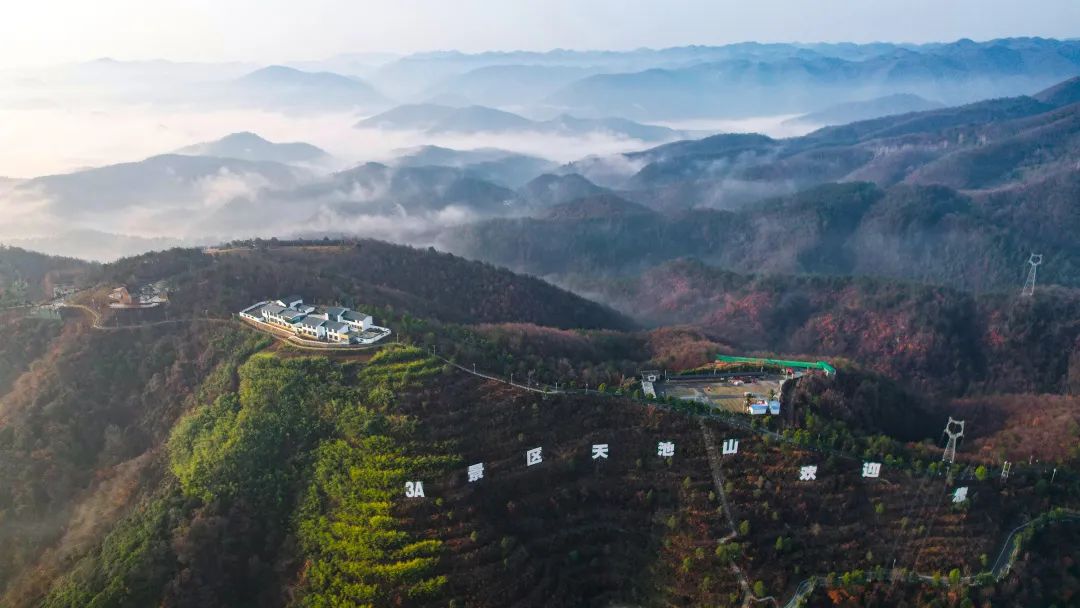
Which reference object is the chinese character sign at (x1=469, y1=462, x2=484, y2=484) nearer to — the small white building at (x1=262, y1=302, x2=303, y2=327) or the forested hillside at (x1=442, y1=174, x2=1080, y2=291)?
the small white building at (x1=262, y1=302, x2=303, y2=327)

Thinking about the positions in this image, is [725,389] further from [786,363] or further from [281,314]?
[281,314]

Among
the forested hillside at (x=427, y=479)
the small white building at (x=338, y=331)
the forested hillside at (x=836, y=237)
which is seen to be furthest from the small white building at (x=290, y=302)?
the forested hillside at (x=836, y=237)

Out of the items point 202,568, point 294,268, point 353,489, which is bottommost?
point 202,568

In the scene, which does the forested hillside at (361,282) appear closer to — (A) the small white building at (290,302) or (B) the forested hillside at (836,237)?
(A) the small white building at (290,302)

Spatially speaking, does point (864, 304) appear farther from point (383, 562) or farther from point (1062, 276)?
point (383, 562)

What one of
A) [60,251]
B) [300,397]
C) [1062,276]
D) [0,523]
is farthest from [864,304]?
[60,251]

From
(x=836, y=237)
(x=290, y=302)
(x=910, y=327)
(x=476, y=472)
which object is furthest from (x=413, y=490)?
(x=836, y=237)
